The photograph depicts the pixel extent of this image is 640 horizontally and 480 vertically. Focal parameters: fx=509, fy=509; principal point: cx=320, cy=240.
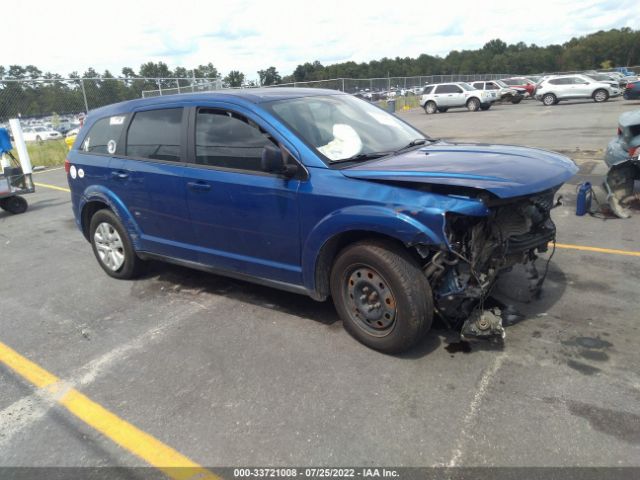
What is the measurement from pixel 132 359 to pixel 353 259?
184 centimetres

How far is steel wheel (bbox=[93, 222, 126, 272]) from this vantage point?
17.5 ft

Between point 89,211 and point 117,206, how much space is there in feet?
2.19

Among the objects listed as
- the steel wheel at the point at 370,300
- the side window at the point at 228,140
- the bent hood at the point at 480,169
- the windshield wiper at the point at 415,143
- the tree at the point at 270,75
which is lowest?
the steel wheel at the point at 370,300

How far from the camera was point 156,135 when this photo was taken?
15.4 feet

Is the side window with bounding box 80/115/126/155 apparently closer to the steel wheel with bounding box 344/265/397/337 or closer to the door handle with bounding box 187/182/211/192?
the door handle with bounding box 187/182/211/192

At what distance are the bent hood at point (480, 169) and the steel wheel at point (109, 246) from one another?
9.67 feet

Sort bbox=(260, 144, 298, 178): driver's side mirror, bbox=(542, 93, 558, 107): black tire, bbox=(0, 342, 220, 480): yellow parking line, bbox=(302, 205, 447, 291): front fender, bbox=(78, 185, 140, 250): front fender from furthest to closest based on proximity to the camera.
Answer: bbox=(542, 93, 558, 107): black tire → bbox=(78, 185, 140, 250): front fender → bbox=(260, 144, 298, 178): driver's side mirror → bbox=(302, 205, 447, 291): front fender → bbox=(0, 342, 220, 480): yellow parking line

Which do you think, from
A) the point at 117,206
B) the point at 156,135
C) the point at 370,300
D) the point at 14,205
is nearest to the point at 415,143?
the point at 370,300

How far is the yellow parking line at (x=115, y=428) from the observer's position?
2.66 meters

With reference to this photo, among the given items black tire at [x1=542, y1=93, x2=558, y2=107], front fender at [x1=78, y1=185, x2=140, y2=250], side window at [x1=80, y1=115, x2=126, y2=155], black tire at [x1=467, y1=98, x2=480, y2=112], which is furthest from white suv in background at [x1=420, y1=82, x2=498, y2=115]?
front fender at [x1=78, y1=185, x2=140, y2=250]

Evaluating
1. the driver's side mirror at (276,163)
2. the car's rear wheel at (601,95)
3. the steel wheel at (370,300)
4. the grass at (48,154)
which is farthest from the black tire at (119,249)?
the car's rear wheel at (601,95)

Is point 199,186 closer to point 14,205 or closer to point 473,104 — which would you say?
point 14,205

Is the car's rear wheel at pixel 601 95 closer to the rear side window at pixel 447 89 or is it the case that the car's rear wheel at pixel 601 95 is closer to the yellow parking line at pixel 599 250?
the rear side window at pixel 447 89

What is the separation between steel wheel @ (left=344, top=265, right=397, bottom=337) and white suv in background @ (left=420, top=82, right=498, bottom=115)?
1142 inches
